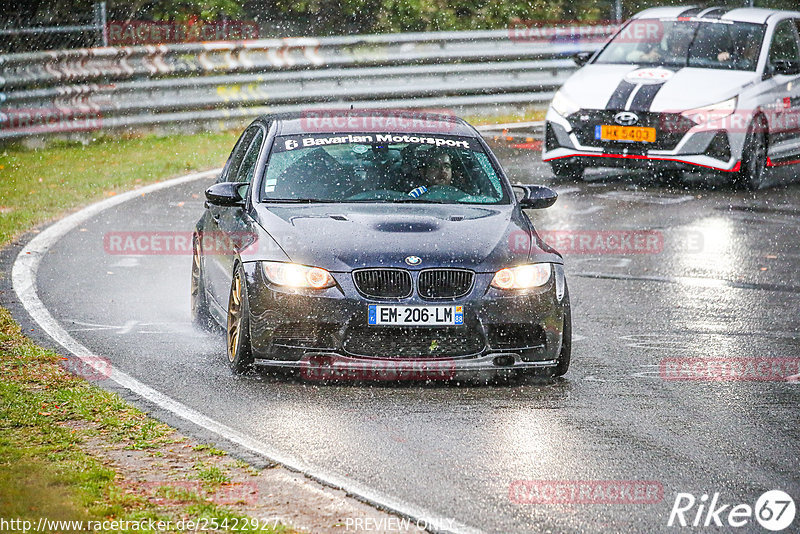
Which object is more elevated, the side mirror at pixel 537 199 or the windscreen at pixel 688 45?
the windscreen at pixel 688 45

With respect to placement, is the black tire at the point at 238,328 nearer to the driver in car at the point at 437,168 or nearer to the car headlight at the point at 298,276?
the car headlight at the point at 298,276

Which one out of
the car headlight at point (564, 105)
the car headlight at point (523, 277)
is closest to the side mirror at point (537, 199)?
Answer: the car headlight at point (523, 277)

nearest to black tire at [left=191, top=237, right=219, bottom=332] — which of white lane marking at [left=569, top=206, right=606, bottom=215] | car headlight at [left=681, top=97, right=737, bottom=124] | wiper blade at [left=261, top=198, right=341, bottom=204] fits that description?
wiper blade at [left=261, top=198, right=341, bottom=204]

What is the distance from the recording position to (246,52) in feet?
70.2

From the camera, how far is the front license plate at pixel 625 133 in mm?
15367

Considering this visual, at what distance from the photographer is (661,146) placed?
15398 millimetres

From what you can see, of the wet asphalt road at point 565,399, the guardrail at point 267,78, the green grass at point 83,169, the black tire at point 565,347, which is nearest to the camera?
the wet asphalt road at point 565,399

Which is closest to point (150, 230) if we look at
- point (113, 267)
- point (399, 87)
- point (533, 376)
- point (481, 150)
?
point (113, 267)

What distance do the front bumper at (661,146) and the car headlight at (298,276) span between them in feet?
27.6

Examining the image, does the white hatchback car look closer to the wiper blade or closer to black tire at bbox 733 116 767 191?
black tire at bbox 733 116 767 191

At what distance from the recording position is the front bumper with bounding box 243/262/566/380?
24.7 feet

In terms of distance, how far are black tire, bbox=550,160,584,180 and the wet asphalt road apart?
157 inches

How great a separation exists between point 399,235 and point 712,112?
8290 mm

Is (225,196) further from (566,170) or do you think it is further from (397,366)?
(566,170)
